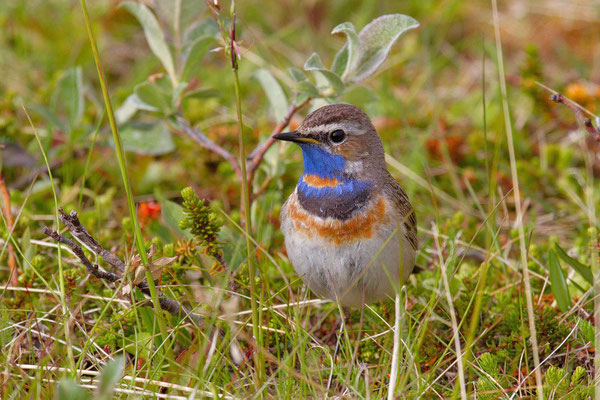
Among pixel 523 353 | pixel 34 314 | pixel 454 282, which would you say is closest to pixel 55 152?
pixel 34 314

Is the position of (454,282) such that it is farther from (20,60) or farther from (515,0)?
(515,0)

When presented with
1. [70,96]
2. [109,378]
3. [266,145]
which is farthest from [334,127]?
[70,96]

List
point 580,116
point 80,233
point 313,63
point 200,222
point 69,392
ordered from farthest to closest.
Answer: point 313,63 < point 200,222 < point 580,116 < point 80,233 < point 69,392

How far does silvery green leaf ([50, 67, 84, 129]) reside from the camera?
6172 mm

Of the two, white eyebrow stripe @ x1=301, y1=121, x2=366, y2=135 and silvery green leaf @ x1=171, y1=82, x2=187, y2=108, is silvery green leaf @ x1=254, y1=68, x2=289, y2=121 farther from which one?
white eyebrow stripe @ x1=301, y1=121, x2=366, y2=135

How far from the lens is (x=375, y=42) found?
518 centimetres

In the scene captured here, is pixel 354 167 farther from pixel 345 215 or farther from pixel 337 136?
pixel 345 215

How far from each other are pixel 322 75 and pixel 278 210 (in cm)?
140

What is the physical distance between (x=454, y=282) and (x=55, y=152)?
3.50 metres

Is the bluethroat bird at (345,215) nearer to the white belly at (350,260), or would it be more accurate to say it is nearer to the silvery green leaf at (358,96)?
the white belly at (350,260)

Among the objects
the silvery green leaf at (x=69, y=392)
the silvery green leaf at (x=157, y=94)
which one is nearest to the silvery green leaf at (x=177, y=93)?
the silvery green leaf at (x=157, y=94)

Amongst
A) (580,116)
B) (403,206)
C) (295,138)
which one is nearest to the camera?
(580,116)

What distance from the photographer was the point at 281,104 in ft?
Result: 18.6

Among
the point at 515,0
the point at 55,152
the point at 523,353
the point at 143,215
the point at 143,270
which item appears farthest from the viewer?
the point at 515,0
